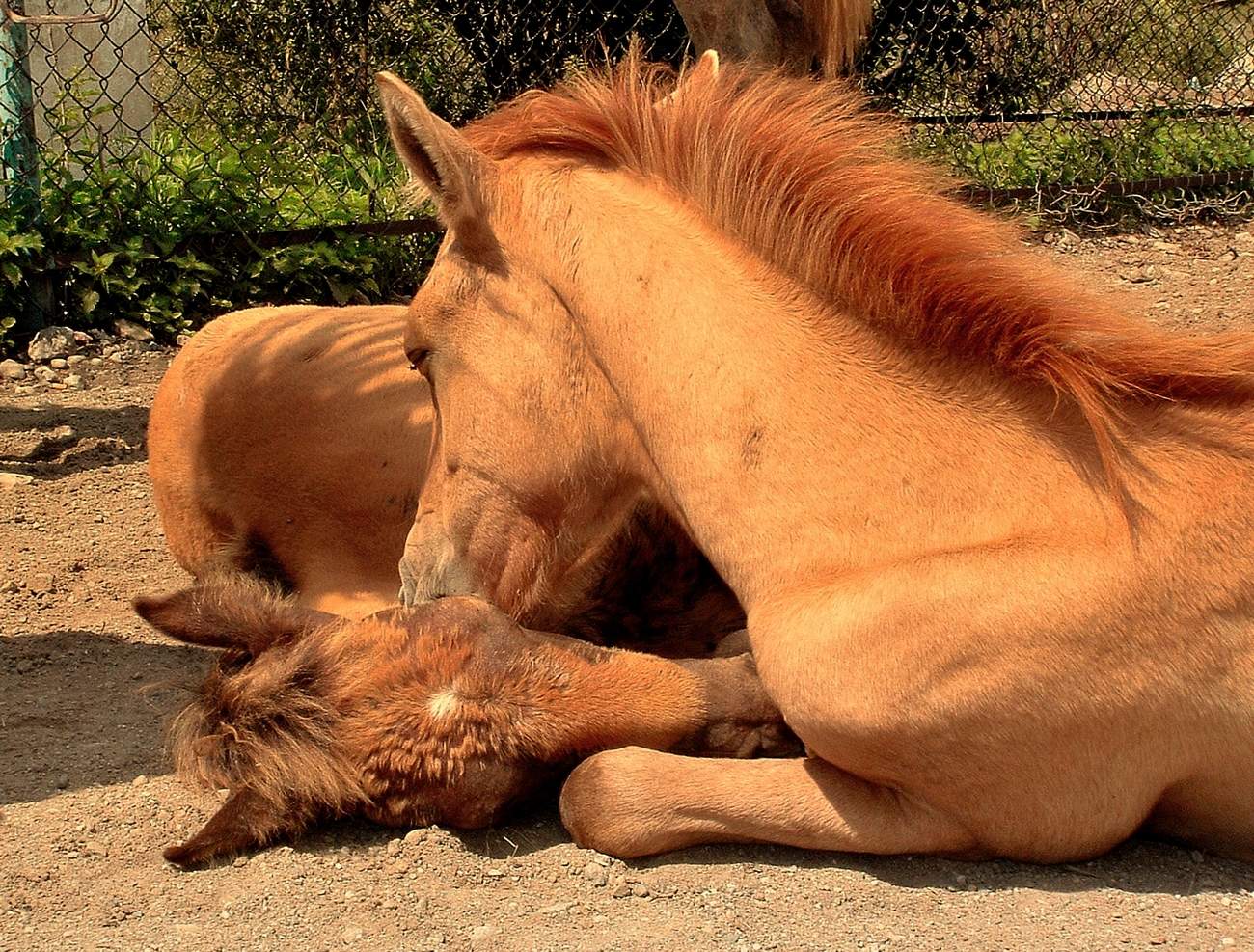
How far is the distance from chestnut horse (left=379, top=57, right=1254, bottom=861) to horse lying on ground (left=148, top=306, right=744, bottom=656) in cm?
106

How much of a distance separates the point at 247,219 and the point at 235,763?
4678 mm

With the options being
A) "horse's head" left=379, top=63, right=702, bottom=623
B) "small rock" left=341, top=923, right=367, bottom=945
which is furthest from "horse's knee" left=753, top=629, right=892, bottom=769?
"small rock" left=341, top=923, right=367, bottom=945

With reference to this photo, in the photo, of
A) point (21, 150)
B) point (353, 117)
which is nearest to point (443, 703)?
point (21, 150)

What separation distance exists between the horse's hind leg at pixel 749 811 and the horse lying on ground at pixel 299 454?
61.1 inches

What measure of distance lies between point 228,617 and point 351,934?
95 cm

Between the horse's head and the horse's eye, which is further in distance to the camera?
the horse's eye

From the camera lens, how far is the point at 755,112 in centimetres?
338

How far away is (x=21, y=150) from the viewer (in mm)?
7012

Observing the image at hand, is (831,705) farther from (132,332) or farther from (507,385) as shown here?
(132,332)

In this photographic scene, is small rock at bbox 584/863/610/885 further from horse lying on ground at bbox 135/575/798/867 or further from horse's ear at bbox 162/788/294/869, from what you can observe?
horse's ear at bbox 162/788/294/869

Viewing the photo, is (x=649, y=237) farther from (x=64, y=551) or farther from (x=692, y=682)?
(x=64, y=551)

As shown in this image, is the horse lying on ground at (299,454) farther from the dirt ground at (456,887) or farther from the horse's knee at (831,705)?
the horse's knee at (831,705)

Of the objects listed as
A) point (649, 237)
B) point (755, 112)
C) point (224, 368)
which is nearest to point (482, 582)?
point (649, 237)

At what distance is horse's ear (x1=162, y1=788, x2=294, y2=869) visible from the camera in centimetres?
319
